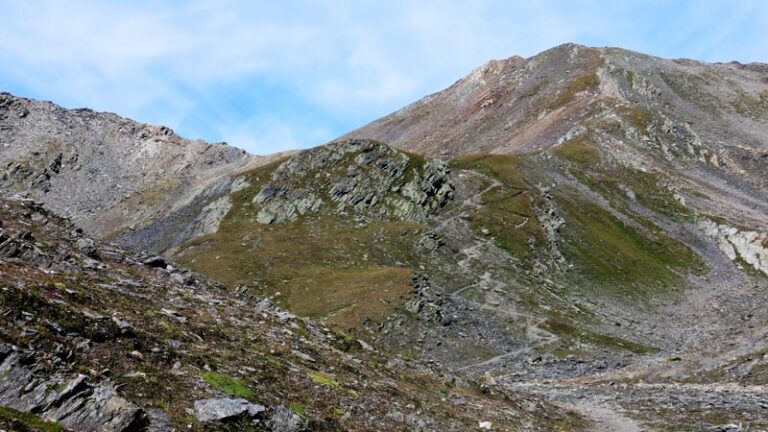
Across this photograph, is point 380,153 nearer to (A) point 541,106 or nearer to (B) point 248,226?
(B) point 248,226

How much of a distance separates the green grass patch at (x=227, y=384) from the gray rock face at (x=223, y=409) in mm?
628

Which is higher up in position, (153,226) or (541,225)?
(153,226)

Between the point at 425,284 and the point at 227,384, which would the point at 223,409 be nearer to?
Answer: the point at 227,384

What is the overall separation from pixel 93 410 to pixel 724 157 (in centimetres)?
15788

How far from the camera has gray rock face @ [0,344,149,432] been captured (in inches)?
507

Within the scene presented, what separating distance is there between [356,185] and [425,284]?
109ft

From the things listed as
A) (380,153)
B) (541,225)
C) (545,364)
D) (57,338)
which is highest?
(380,153)

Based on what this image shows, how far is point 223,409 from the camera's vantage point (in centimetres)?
1556

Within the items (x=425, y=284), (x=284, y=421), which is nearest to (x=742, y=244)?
(x=425, y=284)

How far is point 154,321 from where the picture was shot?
20.4 m

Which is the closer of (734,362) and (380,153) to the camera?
(734,362)

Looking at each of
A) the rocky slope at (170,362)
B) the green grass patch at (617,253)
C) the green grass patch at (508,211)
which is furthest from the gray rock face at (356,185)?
the rocky slope at (170,362)

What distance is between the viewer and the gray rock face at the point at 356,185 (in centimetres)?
9206

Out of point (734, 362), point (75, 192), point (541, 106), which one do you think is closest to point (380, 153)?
point (734, 362)
